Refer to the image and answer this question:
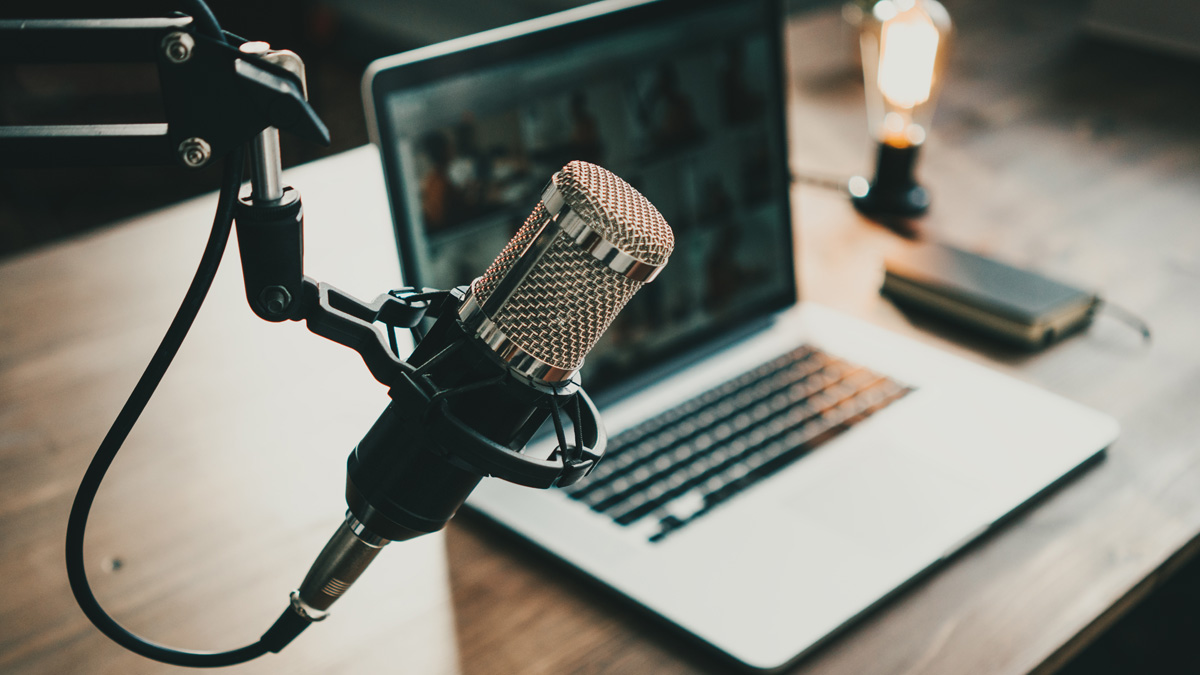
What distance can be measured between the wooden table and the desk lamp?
1.6 inches

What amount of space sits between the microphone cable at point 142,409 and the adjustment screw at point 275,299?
0.02 metres

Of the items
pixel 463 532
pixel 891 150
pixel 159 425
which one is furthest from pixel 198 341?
pixel 891 150

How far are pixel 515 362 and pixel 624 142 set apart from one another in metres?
0.50

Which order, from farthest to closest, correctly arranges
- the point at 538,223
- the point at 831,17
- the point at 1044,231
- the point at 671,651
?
the point at 831,17, the point at 1044,231, the point at 671,651, the point at 538,223

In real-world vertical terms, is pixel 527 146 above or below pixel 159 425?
above

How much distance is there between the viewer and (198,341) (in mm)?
955

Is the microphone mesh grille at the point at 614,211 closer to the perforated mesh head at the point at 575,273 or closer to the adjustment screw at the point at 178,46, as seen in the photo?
the perforated mesh head at the point at 575,273

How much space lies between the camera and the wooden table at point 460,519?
632 mm

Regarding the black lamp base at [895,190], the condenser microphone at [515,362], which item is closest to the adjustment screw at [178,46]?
the condenser microphone at [515,362]

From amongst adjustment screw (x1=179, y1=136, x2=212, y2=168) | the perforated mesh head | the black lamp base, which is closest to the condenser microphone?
the perforated mesh head

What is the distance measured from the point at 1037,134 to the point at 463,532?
104cm

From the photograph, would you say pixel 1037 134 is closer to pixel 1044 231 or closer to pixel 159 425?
pixel 1044 231

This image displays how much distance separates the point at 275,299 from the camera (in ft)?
1.23

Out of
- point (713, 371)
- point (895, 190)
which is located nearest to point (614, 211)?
point (713, 371)
